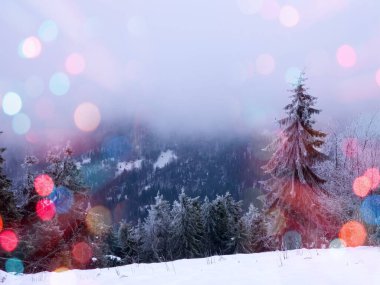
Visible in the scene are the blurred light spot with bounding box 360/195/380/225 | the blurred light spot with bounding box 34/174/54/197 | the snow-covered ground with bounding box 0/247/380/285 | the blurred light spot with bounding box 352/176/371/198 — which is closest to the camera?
the snow-covered ground with bounding box 0/247/380/285

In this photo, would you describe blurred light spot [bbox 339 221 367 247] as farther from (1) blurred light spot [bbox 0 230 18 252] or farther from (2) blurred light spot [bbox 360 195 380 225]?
(1) blurred light spot [bbox 0 230 18 252]

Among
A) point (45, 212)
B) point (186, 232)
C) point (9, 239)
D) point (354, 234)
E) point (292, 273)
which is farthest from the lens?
point (186, 232)

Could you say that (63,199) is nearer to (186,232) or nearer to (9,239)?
(186,232)

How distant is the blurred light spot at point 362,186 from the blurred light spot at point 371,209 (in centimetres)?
68

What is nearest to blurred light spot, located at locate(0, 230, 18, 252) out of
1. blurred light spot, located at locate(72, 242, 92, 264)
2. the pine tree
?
the pine tree

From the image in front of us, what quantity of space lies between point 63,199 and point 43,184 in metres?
3.86

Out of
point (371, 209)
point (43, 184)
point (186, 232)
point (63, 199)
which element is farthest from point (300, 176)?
point (186, 232)

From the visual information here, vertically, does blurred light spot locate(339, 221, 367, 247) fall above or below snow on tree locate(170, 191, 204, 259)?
above

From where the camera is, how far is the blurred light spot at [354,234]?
16203 millimetres

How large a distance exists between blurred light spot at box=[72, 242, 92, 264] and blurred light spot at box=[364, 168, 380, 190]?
26310 mm

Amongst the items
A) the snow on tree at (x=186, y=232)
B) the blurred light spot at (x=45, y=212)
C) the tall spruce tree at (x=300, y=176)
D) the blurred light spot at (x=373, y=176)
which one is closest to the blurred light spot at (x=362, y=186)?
the blurred light spot at (x=373, y=176)

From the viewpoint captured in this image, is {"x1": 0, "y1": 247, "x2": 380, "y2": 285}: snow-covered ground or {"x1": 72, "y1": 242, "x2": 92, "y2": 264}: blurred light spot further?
{"x1": 72, "y1": 242, "x2": 92, "y2": 264}: blurred light spot

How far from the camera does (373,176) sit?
63.1ft

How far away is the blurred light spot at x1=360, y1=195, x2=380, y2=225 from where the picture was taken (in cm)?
1631
